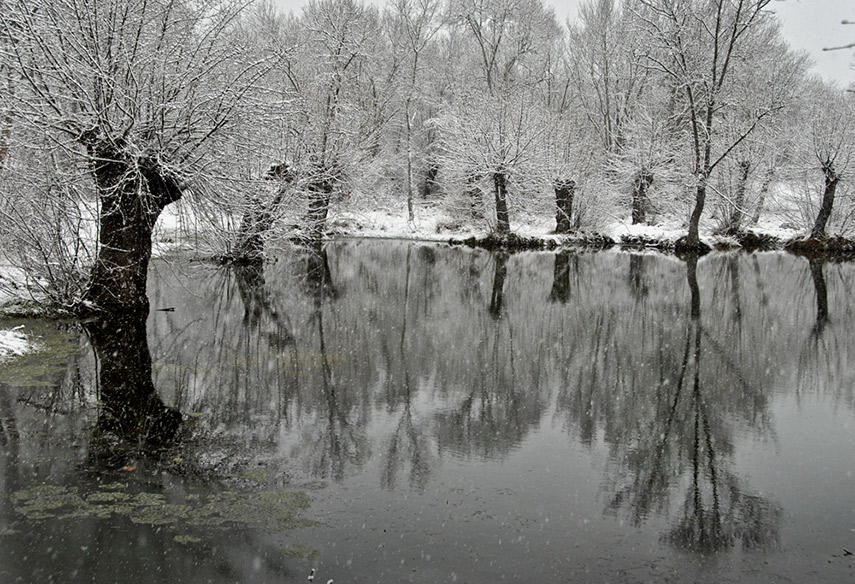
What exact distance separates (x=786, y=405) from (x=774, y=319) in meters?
5.60

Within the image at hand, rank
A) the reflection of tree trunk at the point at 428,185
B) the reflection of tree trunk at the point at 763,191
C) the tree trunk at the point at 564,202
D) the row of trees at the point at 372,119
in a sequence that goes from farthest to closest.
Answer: the reflection of tree trunk at the point at 428,185, the tree trunk at the point at 564,202, the reflection of tree trunk at the point at 763,191, the row of trees at the point at 372,119

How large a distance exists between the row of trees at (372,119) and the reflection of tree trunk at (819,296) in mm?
5678

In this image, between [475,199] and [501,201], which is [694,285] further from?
[475,199]

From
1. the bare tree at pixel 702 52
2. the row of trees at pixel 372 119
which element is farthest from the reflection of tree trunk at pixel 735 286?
the row of trees at pixel 372 119

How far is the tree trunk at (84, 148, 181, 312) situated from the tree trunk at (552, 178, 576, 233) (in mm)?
21030

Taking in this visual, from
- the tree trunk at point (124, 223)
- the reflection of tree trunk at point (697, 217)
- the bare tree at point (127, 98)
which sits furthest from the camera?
the reflection of tree trunk at point (697, 217)

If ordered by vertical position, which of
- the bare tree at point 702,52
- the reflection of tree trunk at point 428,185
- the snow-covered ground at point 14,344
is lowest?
the snow-covered ground at point 14,344

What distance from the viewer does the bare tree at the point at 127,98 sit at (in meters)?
8.91

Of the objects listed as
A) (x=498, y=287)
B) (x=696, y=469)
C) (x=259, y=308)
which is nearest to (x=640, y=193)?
(x=498, y=287)

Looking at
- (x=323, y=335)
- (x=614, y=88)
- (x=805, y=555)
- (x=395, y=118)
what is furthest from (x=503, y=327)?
(x=395, y=118)

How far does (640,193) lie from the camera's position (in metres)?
31.1

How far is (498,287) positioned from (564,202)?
1529cm

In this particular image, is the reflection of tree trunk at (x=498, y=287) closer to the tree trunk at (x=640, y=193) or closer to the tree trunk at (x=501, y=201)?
the tree trunk at (x=501, y=201)

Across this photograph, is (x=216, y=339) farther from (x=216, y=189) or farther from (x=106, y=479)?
(x=106, y=479)
